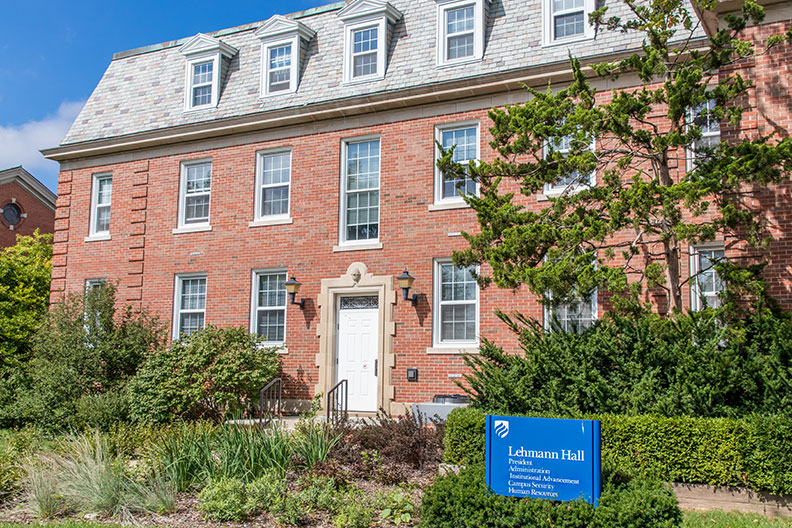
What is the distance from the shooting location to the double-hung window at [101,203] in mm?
18859

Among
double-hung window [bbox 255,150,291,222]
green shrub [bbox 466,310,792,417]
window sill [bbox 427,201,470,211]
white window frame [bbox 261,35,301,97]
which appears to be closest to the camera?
green shrub [bbox 466,310,792,417]

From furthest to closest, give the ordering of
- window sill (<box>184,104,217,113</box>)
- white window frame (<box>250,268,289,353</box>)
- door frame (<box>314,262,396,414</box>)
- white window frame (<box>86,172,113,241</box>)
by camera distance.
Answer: white window frame (<box>86,172,113,241</box>) → window sill (<box>184,104,217,113</box>) → white window frame (<box>250,268,289,353</box>) → door frame (<box>314,262,396,414</box>)

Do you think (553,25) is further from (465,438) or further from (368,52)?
(465,438)

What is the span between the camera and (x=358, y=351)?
1510 cm

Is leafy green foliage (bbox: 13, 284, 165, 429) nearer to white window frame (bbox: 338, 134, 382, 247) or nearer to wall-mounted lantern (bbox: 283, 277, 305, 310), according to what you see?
wall-mounted lantern (bbox: 283, 277, 305, 310)

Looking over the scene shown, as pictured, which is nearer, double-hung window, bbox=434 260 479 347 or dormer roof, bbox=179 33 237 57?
double-hung window, bbox=434 260 479 347

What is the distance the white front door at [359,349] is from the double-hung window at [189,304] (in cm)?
390

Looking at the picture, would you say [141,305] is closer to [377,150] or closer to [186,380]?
[186,380]

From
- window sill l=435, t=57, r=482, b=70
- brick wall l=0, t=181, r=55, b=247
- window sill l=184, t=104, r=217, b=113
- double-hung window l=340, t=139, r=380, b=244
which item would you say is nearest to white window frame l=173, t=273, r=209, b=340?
double-hung window l=340, t=139, r=380, b=244

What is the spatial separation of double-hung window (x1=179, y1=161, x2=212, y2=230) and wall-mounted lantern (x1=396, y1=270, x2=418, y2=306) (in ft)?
18.9

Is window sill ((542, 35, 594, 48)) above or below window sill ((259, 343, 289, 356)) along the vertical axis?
above

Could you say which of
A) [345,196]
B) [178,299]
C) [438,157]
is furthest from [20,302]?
[438,157]

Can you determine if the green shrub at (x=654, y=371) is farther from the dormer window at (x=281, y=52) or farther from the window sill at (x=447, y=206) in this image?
the dormer window at (x=281, y=52)

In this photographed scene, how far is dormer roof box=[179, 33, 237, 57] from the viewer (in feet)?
58.6
